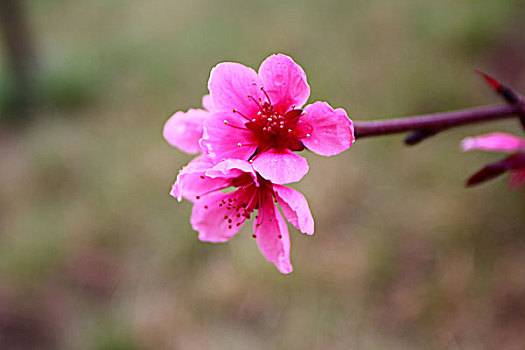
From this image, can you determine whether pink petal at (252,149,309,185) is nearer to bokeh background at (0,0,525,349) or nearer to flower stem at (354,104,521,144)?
flower stem at (354,104,521,144)

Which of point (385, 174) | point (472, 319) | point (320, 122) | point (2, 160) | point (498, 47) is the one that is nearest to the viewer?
point (320, 122)

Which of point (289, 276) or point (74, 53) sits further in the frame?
point (74, 53)

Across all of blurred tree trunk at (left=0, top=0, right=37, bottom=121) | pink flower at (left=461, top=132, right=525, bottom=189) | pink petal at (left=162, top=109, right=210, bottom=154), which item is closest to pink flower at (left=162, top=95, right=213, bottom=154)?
pink petal at (left=162, top=109, right=210, bottom=154)

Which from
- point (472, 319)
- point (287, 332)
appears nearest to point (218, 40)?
point (287, 332)

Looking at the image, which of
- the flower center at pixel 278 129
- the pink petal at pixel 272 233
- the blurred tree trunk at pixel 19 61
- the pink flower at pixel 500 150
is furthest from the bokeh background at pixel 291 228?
the flower center at pixel 278 129

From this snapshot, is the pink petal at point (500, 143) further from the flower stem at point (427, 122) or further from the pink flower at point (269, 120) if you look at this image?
the pink flower at point (269, 120)

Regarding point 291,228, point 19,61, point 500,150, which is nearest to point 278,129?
point 500,150

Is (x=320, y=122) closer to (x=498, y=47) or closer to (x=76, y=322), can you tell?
(x=76, y=322)
